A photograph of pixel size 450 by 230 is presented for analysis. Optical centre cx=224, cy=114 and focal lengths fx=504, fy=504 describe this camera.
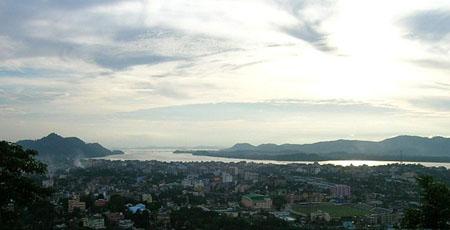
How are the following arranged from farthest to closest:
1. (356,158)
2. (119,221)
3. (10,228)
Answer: (356,158) < (119,221) < (10,228)

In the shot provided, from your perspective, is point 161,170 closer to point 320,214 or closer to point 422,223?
point 320,214

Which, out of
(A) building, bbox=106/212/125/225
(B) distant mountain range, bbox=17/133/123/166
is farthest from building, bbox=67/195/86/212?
(B) distant mountain range, bbox=17/133/123/166

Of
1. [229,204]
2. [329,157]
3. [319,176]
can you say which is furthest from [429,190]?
[329,157]

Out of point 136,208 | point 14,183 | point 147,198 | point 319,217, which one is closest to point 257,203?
point 319,217

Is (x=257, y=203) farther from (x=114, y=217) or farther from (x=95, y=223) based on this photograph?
(x=95, y=223)

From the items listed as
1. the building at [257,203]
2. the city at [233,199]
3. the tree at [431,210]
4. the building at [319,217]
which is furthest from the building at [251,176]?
the tree at [431,210]

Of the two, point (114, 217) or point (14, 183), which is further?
point (114, 217)
